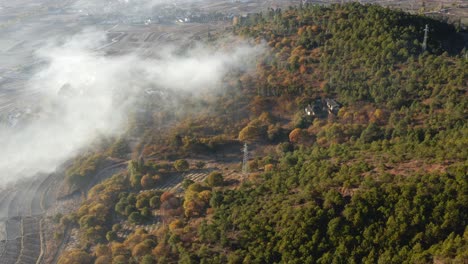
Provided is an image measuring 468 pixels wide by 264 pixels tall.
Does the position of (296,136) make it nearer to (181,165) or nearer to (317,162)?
(317,162)

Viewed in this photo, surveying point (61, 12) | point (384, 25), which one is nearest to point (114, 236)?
point (384, 25)

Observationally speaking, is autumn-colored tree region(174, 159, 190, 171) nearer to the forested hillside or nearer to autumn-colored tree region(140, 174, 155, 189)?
the forested hillside

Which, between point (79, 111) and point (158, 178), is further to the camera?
point (79, 111)

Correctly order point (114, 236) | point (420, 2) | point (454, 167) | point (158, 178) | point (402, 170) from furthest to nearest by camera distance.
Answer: point (420, 2) < point (158, 178) < point (114, 236) < point (402, 170) < point (454, 167)

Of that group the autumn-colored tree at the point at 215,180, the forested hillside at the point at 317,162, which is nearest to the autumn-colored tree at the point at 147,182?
the forested hillside at the point at 317,162

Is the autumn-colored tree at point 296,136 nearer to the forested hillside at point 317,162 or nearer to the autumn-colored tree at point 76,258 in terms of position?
the forested hillside at point 317,162

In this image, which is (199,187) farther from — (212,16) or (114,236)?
(212,16)

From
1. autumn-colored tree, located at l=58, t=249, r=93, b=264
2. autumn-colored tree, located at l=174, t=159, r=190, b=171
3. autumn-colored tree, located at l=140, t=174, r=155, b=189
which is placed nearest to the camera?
autumn-colored tree, located at l=58, t=249, r=93, b=264

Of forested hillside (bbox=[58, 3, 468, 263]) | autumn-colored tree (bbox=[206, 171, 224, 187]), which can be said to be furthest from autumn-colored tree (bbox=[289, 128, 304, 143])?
autumn-colored tree (bbox=[206, 171, 224, 187])
